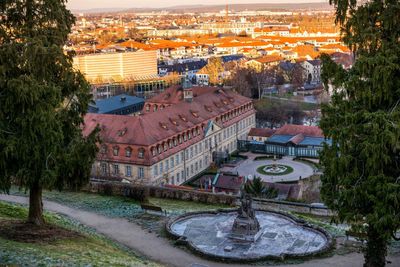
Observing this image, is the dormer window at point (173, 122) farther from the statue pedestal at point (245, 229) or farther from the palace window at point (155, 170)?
the statue pedestal at point (245, 229)

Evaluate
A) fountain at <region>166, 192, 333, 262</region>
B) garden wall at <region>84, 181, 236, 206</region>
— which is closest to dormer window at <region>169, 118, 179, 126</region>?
garden wall at <region>84, 181, 236, 206</region>

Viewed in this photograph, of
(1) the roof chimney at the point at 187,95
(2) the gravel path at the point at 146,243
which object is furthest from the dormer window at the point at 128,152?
(2) the gravel path at the point at 146,243

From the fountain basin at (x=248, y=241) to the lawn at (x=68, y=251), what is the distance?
3003 mm

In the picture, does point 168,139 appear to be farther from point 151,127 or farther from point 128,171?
point 128,171

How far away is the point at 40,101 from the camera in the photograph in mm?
17719

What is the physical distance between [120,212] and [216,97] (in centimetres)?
Result: 3848

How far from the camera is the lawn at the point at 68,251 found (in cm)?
1606

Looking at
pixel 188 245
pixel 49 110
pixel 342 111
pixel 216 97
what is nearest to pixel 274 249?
pixel 188 245

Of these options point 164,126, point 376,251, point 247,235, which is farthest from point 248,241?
point 164,126

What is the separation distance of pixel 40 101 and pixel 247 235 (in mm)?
10025

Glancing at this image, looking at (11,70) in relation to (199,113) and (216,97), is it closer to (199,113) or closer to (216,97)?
(199,113)

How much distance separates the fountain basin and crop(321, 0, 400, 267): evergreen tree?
193 inches

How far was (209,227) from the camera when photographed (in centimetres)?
2431

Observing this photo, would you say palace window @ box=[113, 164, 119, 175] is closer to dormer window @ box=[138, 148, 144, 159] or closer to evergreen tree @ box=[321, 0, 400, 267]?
dormer window @ box=[138, 148, 144, 159]
